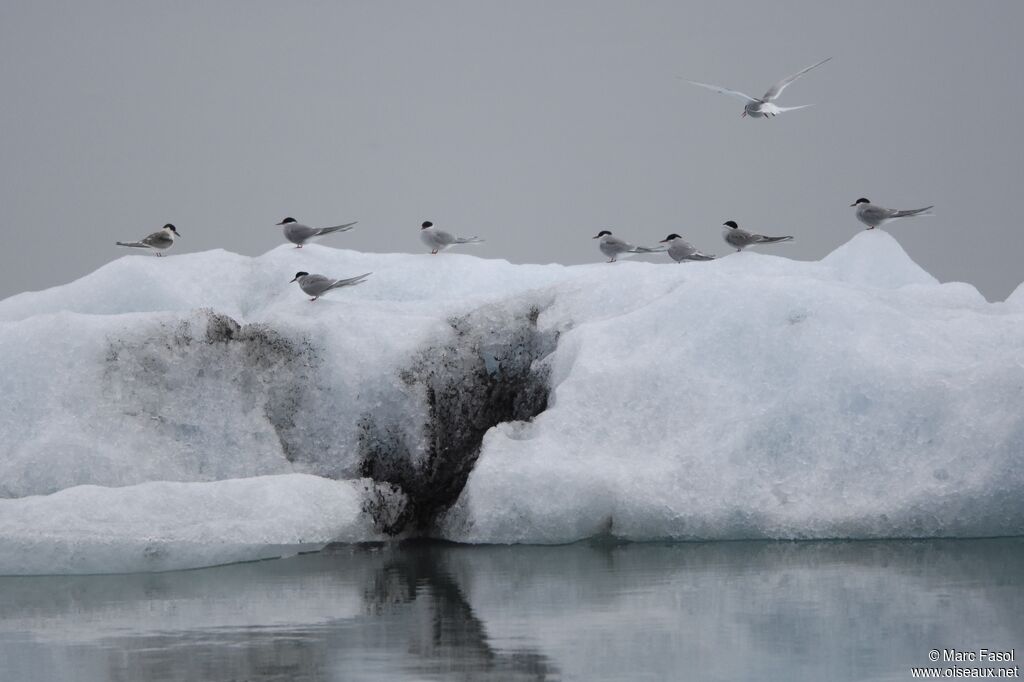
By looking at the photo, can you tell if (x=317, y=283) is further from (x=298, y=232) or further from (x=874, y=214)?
(x=874, y=214)

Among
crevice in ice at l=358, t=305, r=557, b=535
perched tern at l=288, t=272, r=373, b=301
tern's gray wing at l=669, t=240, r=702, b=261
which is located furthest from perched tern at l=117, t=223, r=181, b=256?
tern's gray wing at l=669, t=240, r=702, b=261

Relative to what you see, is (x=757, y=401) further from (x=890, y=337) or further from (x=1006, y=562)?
(x=1006, y=562)

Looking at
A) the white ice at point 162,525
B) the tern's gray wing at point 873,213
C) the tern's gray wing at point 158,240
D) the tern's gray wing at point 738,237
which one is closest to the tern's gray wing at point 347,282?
the tern's gray wing at point 158,240

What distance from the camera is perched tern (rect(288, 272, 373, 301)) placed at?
44.1 feet

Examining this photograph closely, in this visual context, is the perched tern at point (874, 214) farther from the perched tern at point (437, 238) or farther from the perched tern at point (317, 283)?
the perched tern at point (317, 283)

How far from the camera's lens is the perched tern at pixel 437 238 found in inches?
603

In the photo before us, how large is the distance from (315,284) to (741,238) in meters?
4.88

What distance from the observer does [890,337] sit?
38.3ft

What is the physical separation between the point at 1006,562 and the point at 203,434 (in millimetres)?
7124

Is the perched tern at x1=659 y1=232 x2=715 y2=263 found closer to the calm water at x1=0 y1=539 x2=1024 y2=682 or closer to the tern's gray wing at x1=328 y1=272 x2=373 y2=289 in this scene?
the tern's gray wing at x1=328 y1=272 x2=373 y2=289

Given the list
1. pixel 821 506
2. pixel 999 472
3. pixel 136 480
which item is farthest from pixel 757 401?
pixel 136 480

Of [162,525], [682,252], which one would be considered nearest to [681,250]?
[682,252]

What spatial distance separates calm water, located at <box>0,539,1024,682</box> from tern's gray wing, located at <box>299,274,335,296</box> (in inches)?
142

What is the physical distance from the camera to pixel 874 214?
15.3 meters
